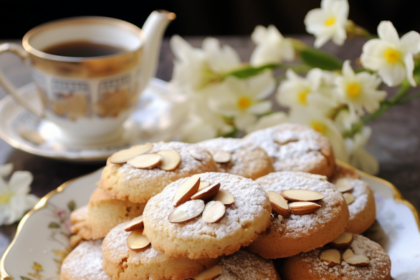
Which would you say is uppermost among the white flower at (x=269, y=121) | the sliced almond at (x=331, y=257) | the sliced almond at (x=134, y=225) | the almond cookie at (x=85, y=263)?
the sliced almond at (x=134, y=225)

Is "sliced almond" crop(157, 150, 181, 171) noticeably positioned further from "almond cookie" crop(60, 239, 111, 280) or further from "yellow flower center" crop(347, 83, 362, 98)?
"yellow flower center" crop(347, 83, 362, 98)

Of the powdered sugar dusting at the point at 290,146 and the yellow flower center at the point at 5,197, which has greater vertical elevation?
the powdered sugar dusting at the point at 290,146

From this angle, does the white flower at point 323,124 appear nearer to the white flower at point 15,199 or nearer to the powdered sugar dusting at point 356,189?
the powdered sugar dusting at point 356,189

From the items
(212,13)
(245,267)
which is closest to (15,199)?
(245,267)

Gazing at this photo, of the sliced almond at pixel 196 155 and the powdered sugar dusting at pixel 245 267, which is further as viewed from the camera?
the sliced almond at pixel 196 155

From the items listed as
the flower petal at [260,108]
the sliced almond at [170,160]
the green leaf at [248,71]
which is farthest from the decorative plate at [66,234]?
the green leaf at [248,71]

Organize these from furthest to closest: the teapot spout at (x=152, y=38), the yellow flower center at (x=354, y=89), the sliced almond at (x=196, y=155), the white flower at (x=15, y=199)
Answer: the teapot spout at (x=152, y=38) → the yellow flower center at (x=354, y=89) → the white flower at (x=15, y=199) → the sliced almond at (x=196, y=155)

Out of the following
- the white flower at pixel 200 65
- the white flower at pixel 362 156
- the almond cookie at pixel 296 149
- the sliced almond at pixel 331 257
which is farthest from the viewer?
the white flower at pixel 200 65

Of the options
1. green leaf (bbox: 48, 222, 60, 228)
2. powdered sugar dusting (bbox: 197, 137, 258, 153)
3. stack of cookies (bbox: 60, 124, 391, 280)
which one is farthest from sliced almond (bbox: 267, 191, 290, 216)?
green leaf (bbox: 48, 222, 60, 228)

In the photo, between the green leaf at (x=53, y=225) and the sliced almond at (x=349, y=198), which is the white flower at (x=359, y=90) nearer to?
the sliced almond at (x=349, y=198)
